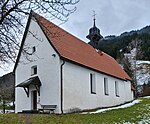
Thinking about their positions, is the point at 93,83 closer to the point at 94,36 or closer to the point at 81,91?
the point at 81,91

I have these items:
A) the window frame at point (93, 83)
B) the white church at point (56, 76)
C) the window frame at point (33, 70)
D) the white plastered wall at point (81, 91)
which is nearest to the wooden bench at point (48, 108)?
the white church at point (56, 76)

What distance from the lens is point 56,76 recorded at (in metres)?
20.6

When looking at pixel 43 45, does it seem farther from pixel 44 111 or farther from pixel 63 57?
pixel 44 111

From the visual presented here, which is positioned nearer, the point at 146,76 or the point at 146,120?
the point at 146,120

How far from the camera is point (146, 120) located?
14586 mm

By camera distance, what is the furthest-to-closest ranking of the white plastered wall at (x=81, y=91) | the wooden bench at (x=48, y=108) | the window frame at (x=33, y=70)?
the window frame at (x=33, y=70)
the white plastered wall at (x=81, y=91)
the wooden bench at (x=48, y=108)

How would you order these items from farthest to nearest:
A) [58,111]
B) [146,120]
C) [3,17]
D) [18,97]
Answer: [18,97] → [58,111] → [146,120] → [3,17]

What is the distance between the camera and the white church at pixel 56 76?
67.3 ft

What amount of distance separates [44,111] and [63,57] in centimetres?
439

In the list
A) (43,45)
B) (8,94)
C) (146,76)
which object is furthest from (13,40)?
(146,76)

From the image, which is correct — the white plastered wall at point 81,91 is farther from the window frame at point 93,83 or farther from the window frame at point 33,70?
the window frame at point 33,70

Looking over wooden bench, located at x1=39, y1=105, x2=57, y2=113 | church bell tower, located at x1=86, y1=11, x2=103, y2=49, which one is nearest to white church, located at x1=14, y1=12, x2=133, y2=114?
wooden bench, located at x1=39, y1=105, x2=57, y2=113

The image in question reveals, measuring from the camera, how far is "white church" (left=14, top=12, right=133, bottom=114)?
2052 centimetres

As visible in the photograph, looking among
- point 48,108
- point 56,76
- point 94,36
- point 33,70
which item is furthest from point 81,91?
point 94,36
